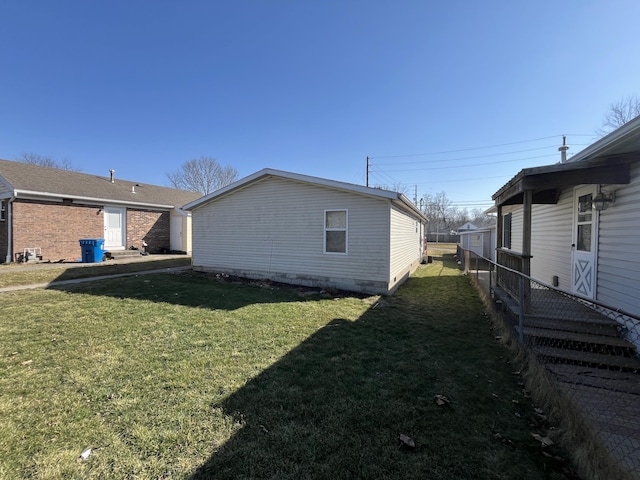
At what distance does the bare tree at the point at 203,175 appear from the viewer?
40906 mm

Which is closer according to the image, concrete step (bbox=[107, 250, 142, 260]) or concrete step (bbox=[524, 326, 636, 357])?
concrete step (bbox=[524, 326, 636, 357])

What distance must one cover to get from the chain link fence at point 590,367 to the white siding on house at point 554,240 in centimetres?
126

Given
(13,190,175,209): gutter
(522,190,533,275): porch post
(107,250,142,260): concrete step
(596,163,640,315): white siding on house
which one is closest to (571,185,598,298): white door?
(596,163,640,315): white siding on house

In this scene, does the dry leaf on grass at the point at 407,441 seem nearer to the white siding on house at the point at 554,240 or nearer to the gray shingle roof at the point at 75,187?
the white siding on house at the point at 554,240

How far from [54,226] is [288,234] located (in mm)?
12524

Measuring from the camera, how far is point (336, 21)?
32.1ft

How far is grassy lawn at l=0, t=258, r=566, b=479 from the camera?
7.05ft

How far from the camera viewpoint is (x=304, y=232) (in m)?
9.30

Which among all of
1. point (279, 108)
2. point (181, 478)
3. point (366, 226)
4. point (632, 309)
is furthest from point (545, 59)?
point (181, 478)

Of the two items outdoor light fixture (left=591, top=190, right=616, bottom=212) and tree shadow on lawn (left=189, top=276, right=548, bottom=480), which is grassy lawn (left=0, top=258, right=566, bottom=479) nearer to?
tree shadow on lawn (left=189, top=276, right=548, bottom=480)

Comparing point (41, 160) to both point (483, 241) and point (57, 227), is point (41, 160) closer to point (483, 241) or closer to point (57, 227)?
point (57, 227)

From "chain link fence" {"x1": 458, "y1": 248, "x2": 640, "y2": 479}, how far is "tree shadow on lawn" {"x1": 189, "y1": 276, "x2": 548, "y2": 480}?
0.41m

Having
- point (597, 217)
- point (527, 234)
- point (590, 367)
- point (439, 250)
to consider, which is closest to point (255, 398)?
point (590, 367)

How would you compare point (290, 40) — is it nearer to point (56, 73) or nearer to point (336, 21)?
point (336, 21)
